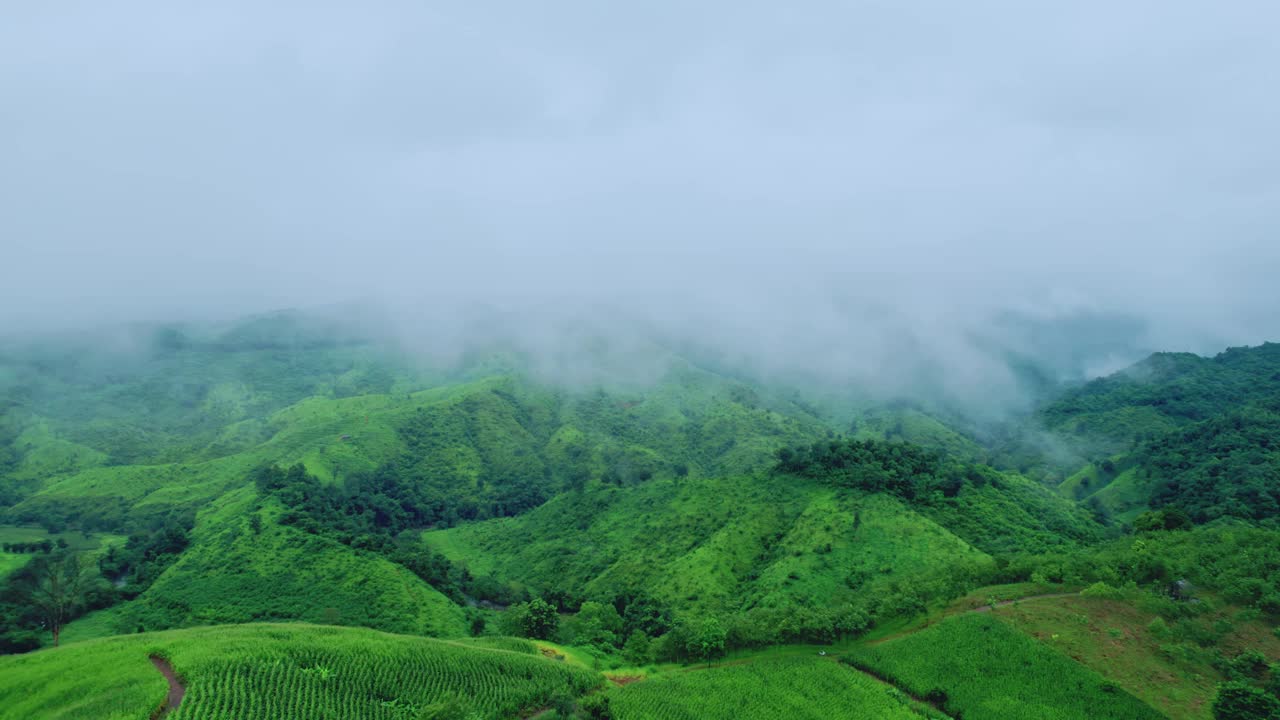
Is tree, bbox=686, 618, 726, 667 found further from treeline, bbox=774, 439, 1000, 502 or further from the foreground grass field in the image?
treeline, bbox=774, 439, 1000, 502

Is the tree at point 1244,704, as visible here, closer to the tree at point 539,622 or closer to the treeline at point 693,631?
the treeline at point 693,631

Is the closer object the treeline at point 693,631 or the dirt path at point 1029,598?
the treeline at point 693,631

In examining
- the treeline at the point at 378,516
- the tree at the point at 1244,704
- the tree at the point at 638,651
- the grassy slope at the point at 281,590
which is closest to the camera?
the tree at the point at 1244,704

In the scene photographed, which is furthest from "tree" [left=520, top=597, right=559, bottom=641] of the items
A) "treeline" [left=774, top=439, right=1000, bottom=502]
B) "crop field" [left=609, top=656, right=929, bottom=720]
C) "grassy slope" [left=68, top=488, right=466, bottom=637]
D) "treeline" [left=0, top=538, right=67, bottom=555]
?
"treeline" [left=0, top=538, right=67, bottom=555]

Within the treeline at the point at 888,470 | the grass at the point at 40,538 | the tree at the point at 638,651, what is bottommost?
the grass at the point at 40,538

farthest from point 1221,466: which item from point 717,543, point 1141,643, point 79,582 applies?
point 79,582

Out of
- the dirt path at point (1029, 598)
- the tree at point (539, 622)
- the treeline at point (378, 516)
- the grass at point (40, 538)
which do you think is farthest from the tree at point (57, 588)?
the dirt path at point (1029, 598)

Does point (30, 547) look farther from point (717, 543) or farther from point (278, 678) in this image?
point (717, 543)
